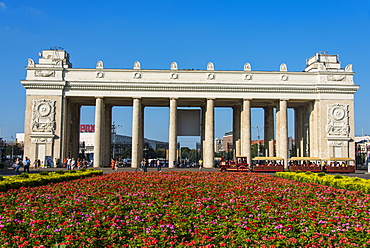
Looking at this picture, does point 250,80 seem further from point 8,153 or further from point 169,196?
point 8,153

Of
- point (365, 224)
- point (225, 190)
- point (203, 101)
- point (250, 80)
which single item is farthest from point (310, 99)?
point (365, 224)

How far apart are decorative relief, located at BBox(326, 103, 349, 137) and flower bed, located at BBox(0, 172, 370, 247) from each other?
1628 inches

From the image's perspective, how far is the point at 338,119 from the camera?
5778cm

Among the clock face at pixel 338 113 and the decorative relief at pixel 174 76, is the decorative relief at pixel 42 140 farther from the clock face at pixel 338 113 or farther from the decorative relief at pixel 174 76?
the clock face at pixel 338 113

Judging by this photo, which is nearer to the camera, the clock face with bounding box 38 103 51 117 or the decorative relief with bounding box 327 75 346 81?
the clock face with bounding box 38 103 51 117

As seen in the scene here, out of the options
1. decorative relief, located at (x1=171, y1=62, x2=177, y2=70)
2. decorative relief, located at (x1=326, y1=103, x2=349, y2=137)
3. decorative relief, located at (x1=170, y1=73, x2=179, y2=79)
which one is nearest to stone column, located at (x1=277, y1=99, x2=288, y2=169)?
decorative relief, located at (x1=326, y1=103, x2=349, y2=137)

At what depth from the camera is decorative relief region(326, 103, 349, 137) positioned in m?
57.6

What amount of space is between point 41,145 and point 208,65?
27.8 metres

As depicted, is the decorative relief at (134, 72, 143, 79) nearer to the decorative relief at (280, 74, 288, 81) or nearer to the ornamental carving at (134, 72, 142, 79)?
the ornamental carving at (134, 72, 142, 79)

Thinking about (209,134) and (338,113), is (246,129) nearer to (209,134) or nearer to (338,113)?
(209,134)

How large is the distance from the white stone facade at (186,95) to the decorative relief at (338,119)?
14 cm

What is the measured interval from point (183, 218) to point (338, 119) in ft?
167

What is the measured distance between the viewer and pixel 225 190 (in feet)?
61.1

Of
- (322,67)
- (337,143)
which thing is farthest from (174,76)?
(337,143)
